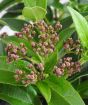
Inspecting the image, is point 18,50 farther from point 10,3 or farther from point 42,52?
point 10,3

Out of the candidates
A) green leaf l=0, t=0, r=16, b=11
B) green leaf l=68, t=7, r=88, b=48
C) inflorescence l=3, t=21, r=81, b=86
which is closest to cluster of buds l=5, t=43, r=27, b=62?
inflorescence l=3, t=21, r=81, b=86

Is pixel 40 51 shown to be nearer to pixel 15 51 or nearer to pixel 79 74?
pixel 15 51

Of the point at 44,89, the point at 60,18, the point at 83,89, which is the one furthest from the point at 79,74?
the point at 60,18

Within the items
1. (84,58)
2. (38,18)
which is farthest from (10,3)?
(84,58)

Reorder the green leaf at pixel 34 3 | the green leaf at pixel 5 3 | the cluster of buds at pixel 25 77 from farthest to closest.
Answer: the green leaf at pixel 5 3 < the green leaf at pixel 34 3 < the cluster of buds at pixel 25 77

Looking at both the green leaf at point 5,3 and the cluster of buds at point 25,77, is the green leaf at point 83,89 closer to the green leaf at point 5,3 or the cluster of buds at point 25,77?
the cluster of buds at point 25,77

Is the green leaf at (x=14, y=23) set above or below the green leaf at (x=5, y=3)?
below

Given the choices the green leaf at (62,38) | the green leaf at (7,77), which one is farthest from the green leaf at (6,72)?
the green leaf at (62,38)
